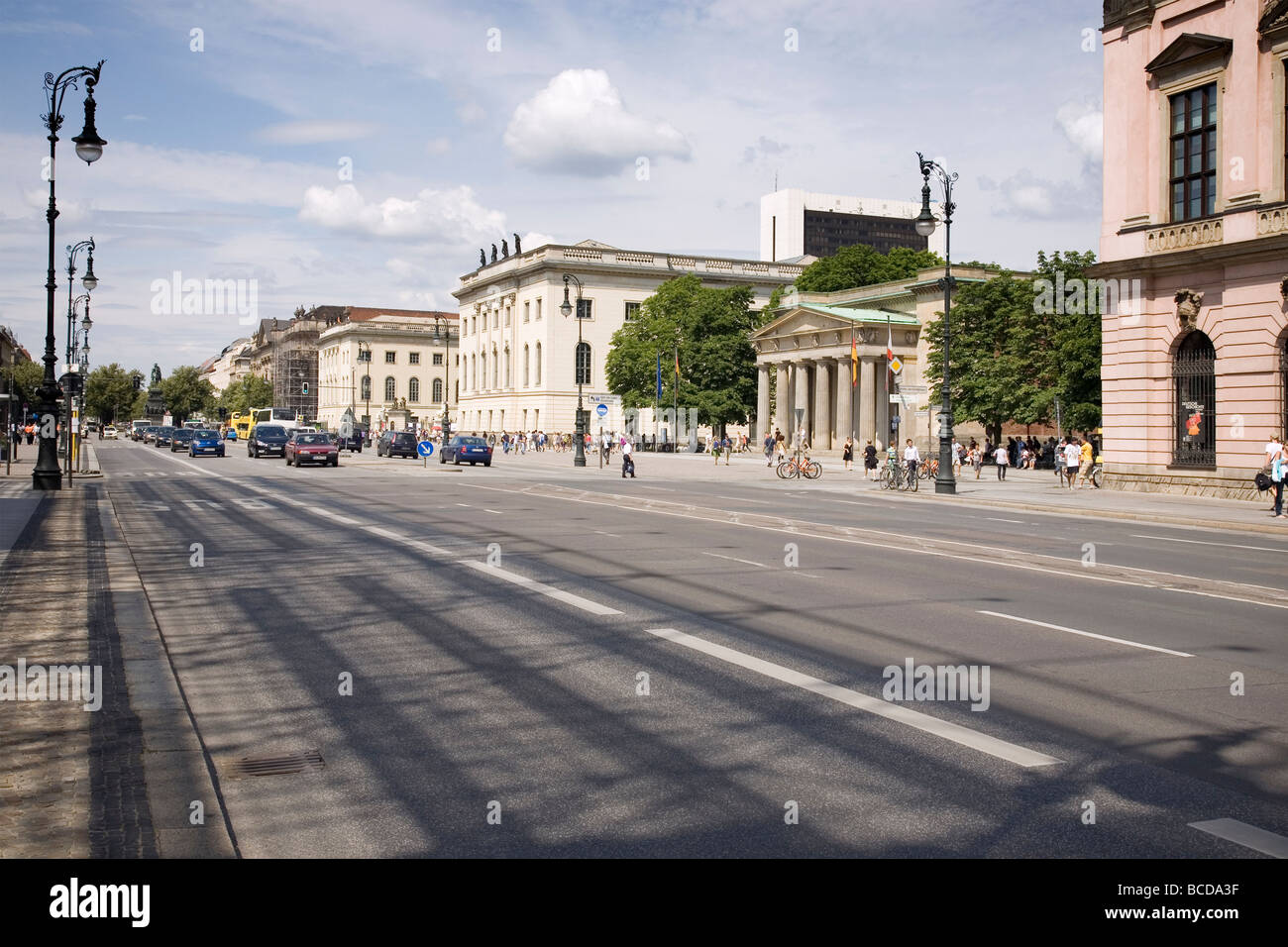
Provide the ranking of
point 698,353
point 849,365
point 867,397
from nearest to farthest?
point 849,365, point 867,397, point 698,353

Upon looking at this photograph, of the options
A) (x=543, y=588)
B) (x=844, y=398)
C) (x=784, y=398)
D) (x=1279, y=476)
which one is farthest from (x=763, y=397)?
(x=543, y=588)

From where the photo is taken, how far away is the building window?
34656 mm

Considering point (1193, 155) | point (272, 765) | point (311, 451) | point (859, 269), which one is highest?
point (859, 269)

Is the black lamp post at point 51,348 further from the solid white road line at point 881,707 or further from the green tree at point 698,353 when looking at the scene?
the green tree at point 698,353

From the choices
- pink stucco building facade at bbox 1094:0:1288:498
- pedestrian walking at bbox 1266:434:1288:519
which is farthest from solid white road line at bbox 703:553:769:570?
pink stucco building facade at bbox 1094:0:1288:498

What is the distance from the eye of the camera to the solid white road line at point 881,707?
6527 mm

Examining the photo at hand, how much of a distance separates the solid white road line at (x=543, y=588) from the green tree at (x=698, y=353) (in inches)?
3124

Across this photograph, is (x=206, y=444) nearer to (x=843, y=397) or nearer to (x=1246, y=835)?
(x=843, y=397)

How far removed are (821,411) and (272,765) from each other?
278ft

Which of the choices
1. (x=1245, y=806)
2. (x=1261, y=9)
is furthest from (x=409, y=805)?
(x=1261, y=9)

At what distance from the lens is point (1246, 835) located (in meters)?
5.20

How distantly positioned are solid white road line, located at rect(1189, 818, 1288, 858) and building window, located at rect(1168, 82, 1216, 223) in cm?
3340

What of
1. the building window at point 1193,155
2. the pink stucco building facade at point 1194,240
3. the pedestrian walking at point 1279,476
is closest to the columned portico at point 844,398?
the pink stucco building facade at point 1194,240

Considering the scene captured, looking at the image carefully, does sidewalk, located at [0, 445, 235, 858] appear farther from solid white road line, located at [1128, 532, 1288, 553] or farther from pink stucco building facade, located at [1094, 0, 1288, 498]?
pink stucco building facade, located at [1094, 0, 1288, 498]
